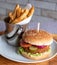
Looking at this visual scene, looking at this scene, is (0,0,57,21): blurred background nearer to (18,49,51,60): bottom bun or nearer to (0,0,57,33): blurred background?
(0,0,57,33): blurred background

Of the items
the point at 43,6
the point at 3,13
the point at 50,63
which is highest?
the point at 50,63

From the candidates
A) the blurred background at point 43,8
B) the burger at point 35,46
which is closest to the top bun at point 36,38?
the burger at point 35,46

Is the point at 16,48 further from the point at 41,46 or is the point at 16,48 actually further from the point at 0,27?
the point at 0,27

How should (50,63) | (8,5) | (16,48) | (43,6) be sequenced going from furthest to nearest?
(8,5)
(43,6)
(16,48)
(50,63)

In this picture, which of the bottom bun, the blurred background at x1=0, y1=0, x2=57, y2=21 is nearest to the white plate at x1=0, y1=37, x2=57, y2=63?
the bottom bun

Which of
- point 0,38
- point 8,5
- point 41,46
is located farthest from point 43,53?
point 8,5

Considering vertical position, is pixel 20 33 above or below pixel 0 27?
above

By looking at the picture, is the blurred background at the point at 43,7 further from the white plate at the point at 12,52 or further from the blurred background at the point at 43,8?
the white plate at the point at 12,52
